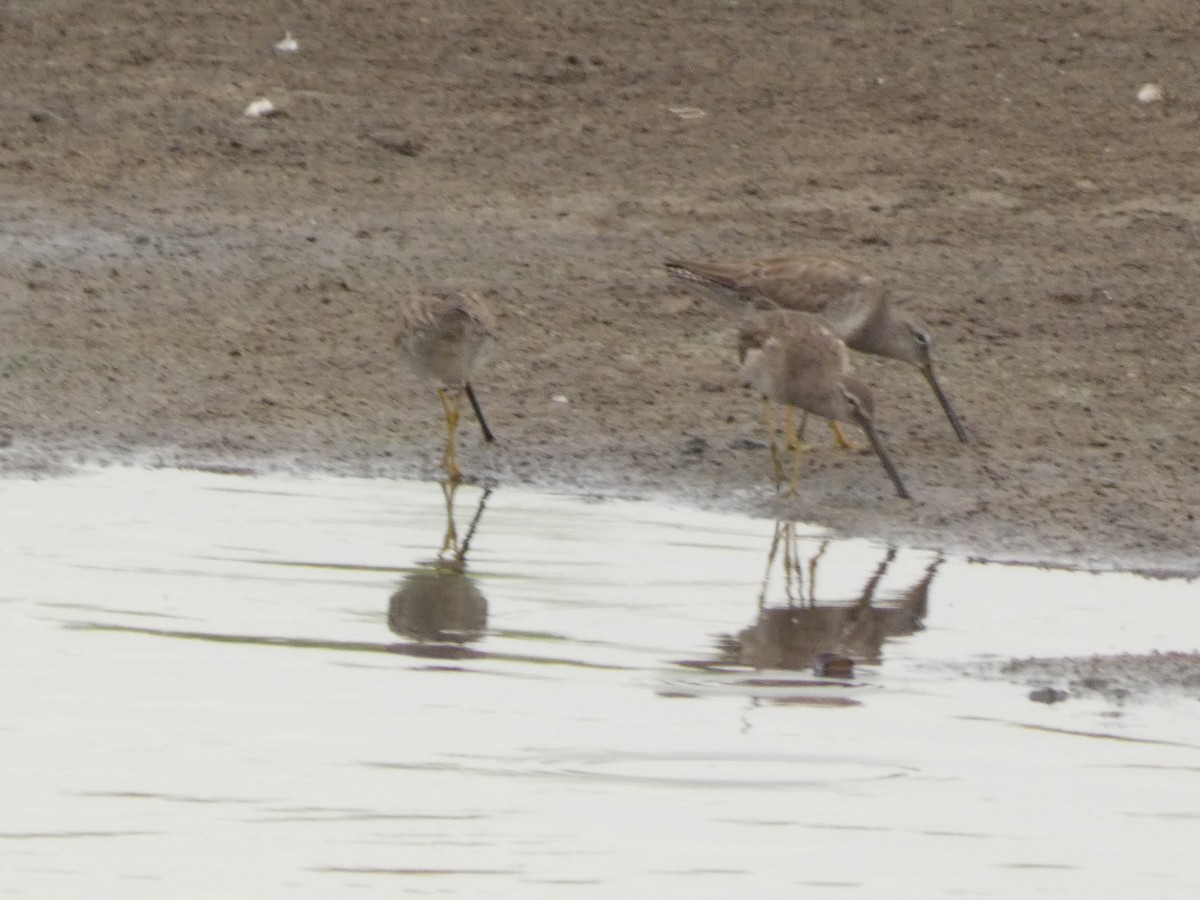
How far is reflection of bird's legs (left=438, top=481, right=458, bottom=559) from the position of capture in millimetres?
7493

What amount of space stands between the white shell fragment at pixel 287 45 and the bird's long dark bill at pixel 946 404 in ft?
19.6

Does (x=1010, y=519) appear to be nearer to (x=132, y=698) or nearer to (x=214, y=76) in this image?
(x=132, y=698)

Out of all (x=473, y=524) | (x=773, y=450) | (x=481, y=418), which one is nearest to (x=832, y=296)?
(x=773, y=450)

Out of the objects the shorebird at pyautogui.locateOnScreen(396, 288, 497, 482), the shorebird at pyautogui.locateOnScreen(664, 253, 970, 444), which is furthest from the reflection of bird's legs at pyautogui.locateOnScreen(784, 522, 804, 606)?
the shorebird at pyautogui.locateOnScreen(664, 253, 970, 444)

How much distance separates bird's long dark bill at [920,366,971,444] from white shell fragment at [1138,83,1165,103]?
4342 millimetres

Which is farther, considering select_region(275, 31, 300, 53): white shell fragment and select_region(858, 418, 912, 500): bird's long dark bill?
select_region(275, 31, 300, 53): white shell fragment

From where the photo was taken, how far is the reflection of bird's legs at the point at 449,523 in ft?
24.6

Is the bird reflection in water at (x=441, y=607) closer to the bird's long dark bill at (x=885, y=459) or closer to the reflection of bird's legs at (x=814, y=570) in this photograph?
the reflection of bird's legs at (x=814, y=570)

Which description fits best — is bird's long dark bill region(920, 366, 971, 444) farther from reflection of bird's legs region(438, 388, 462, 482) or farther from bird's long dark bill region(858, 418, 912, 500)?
reflection of bird's legs region(438, 388, 462, 482)

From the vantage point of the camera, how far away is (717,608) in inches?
266

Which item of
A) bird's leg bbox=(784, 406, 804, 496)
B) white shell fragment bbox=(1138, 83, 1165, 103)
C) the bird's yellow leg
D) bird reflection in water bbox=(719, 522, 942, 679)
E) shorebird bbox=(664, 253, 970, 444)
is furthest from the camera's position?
white shell fragment bbox=(1138, 83, 1165, 103)

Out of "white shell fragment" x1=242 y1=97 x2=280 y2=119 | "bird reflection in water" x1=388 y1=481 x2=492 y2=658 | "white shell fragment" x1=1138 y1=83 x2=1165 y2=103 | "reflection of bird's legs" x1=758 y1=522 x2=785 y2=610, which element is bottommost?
"bird reflection in water" x1=388 y1=481 x2=492 y2=658

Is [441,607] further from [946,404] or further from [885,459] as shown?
[946,404]

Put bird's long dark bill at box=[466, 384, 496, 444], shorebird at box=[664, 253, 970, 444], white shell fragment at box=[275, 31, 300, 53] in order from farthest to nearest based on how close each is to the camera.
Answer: white shell fragment at box=[275, 31, 300, 53], shorebird at box=[664, 253, 970, 444], bird's long dark bill at box=[466, 384, 496, 444]
